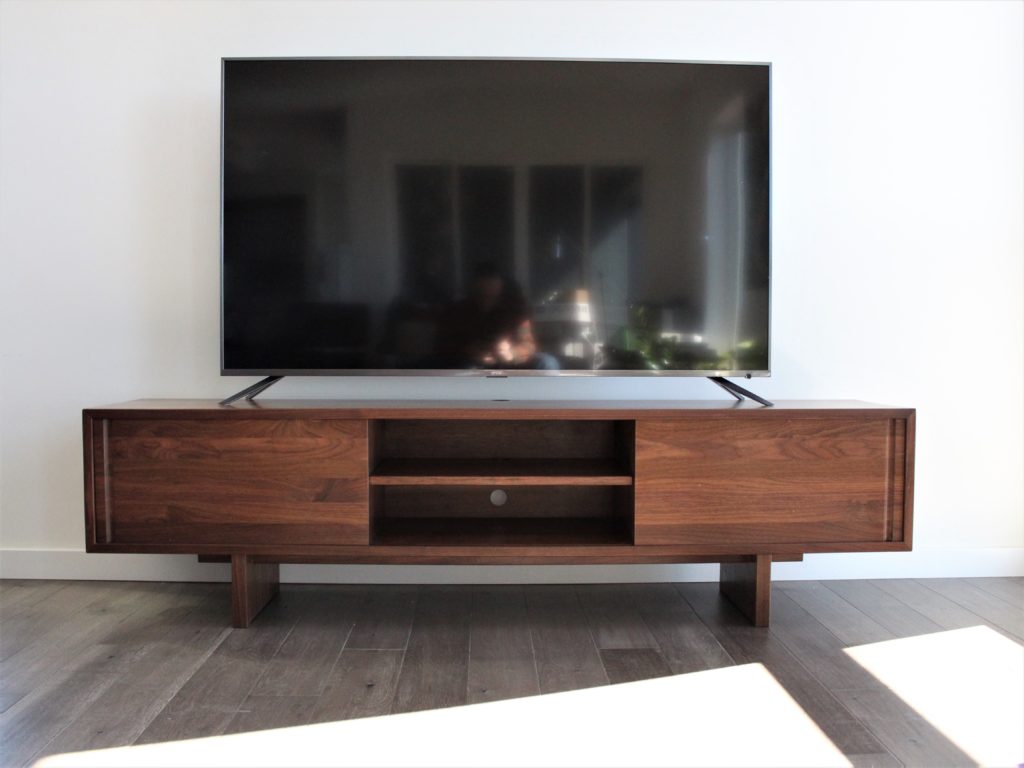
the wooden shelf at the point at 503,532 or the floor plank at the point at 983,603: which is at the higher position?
the wooden shelf at the point at 503,532

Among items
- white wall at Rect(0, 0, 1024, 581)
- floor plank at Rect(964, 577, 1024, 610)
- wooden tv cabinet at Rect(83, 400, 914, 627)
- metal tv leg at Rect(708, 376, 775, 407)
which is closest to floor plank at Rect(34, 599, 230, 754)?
wooden tv cabinet at Rect(83, 400, 914, 627)

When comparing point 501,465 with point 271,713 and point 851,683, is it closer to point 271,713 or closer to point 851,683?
point 271,713

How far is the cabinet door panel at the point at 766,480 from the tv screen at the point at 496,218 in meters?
0.24

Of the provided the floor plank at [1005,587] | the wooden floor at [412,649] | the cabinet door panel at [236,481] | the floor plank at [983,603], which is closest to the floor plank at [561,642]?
the wooden floor at [412,649]

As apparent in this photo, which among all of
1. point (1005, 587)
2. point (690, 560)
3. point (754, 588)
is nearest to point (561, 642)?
point (690, 560)

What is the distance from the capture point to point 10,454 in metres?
2.38

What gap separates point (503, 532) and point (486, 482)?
0.59 ft

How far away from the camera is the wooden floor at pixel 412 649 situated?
148 cm

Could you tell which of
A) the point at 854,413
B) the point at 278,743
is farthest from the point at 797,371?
the point at 278,743

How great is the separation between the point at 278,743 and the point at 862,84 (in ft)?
7.61

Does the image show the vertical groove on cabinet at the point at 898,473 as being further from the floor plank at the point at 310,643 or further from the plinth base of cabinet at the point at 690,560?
the floor plank at the point at 310,643

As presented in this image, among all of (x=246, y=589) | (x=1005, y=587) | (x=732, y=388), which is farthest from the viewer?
(x=1005, y=587)

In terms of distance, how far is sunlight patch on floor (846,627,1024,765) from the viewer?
1.42 metres

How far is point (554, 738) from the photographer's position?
141cm
